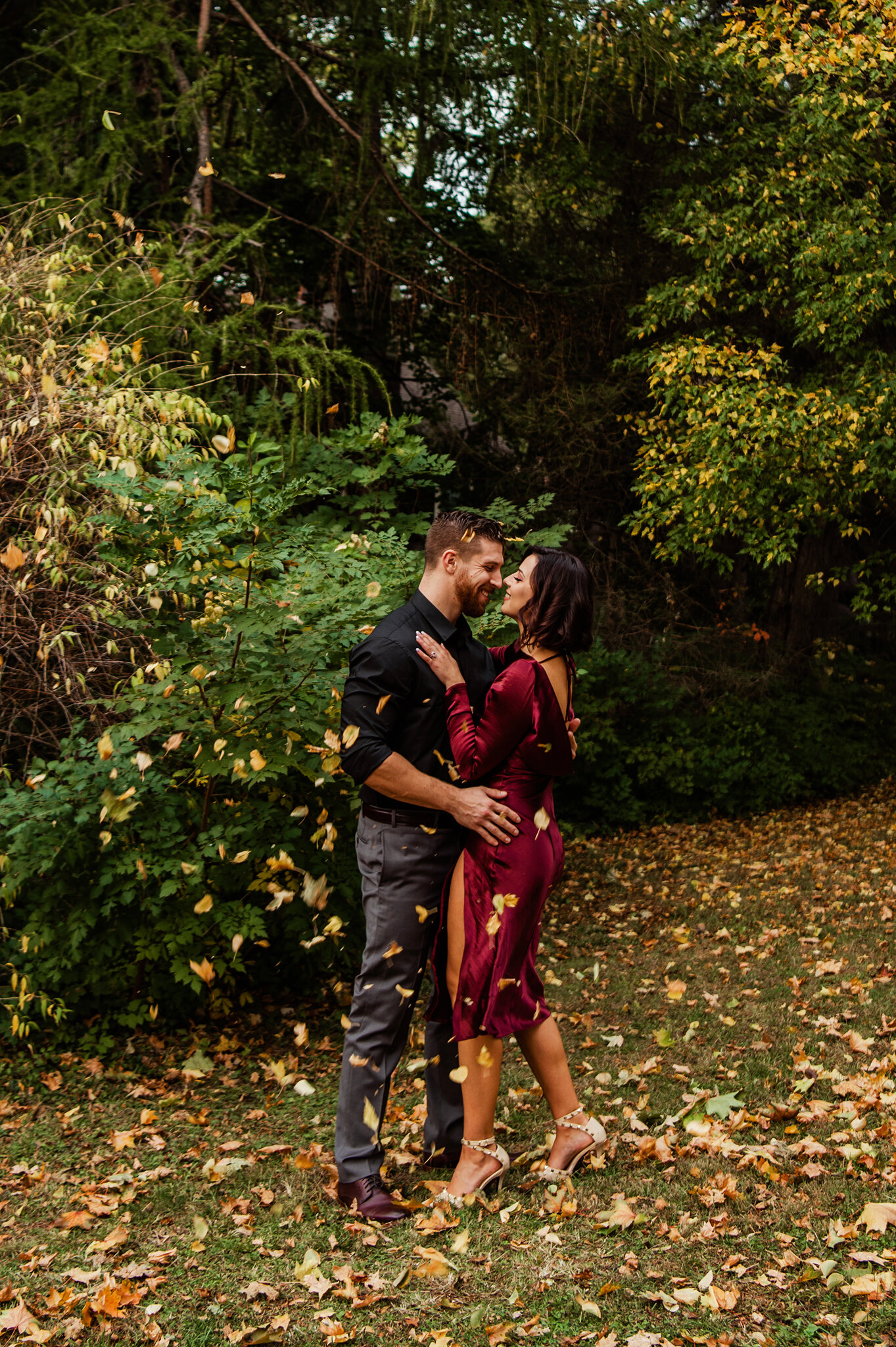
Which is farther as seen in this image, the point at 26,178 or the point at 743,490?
the point at 743,490

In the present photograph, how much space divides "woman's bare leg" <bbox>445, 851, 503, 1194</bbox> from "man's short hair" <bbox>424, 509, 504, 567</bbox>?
96 cm

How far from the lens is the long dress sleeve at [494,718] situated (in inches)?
128

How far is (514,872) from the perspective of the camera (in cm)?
338

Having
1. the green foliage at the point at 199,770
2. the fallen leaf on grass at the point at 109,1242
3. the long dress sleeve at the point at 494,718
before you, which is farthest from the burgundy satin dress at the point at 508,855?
the fallen leaf on grass at the point at 109,1242

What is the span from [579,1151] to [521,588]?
1790 millimetres

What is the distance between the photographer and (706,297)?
10016 mm

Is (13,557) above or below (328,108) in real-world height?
below

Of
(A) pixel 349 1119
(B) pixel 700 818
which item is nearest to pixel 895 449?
(B) pixel 700 818

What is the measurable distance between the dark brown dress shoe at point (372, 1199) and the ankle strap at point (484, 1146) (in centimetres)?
27

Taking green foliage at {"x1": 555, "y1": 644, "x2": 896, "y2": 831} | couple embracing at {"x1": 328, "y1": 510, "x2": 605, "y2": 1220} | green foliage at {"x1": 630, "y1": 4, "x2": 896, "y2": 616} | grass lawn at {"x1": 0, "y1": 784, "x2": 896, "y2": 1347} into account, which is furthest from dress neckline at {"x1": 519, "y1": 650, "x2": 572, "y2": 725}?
green foliage at {"x1": 555, "y1": 644, "x2": 896, "y2": 831}

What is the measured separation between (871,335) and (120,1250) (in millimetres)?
9833

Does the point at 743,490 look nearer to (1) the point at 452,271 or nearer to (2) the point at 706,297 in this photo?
(2) the point at 706,297

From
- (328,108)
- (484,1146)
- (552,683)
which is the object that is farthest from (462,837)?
(328,108)

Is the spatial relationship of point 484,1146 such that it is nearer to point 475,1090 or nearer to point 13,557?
point 475,1090
